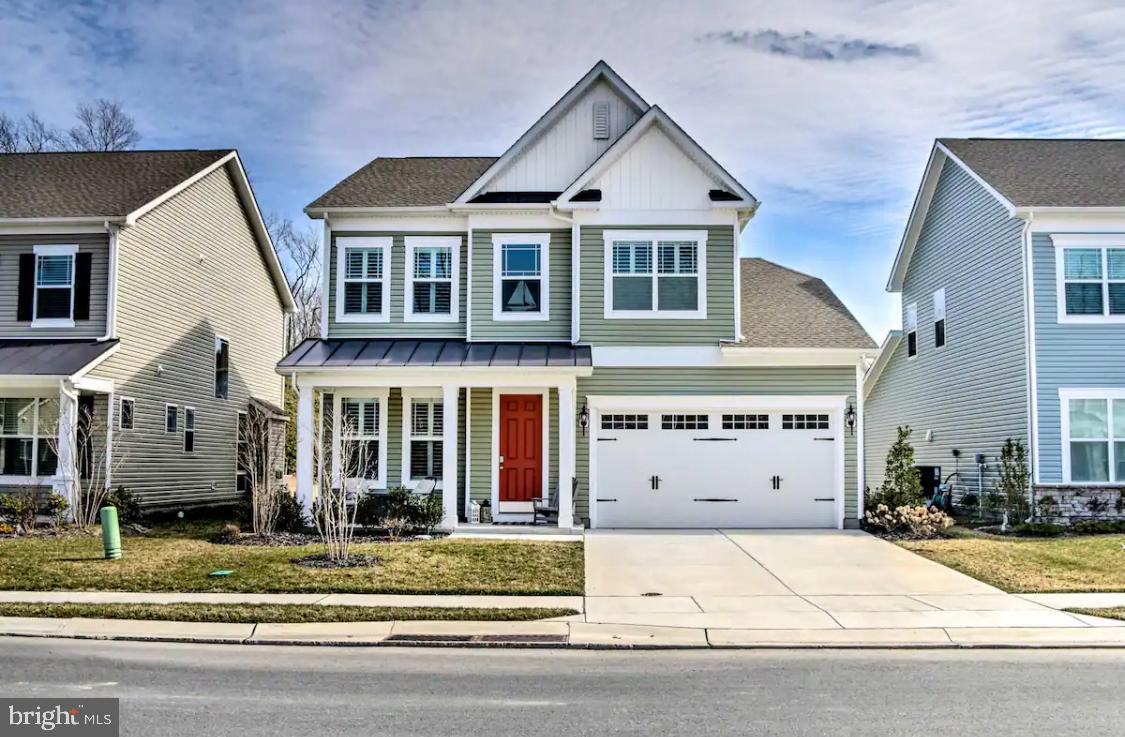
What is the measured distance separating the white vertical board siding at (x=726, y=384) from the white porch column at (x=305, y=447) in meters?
5.12

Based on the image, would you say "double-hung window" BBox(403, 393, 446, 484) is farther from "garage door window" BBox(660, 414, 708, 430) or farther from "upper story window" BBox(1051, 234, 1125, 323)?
"upper story window" BBox(1051, 234, 1125, 323)

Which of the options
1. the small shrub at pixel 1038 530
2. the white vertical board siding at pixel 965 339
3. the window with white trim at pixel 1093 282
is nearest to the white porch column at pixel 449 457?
the small shrub at pixel 1038 530

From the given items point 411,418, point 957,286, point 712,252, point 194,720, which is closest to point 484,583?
point 194,720

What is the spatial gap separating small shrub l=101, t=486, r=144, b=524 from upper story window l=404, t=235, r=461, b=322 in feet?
21.2

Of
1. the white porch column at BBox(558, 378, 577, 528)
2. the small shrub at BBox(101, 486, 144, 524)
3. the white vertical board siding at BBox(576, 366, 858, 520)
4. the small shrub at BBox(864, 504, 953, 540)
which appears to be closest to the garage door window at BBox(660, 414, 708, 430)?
the white vertical board siding at BBox(576, 366, 858, 520)

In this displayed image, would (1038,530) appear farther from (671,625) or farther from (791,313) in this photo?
(671,625)

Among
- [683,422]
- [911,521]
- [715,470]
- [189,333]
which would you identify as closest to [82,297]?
[189,333]

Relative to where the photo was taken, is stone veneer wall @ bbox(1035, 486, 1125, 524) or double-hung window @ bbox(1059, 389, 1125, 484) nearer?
stone veneer wall @ bbox(1035, 486, 1125, 524)

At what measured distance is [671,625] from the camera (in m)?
11.2

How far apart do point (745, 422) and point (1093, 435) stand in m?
6.92

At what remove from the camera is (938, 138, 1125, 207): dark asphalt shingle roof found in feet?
67.9

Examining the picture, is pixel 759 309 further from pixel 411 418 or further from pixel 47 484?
pixel 47 484

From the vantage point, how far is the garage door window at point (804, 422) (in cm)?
2044

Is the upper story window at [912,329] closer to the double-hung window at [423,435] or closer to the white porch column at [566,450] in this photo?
the white porch column at [566,450]
